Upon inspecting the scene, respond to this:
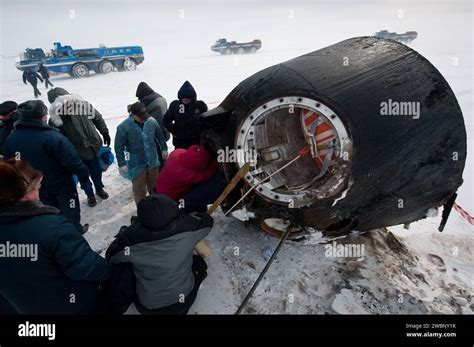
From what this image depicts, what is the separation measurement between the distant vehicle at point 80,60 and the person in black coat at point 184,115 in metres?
15.2

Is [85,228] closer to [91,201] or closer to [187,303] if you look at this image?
[91,201]

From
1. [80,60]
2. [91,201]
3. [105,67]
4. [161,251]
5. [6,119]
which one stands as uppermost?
[80,60]

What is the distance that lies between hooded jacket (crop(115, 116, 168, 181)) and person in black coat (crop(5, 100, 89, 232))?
0.65 meters

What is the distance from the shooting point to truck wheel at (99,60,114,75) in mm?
17484

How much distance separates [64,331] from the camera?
7.55 ft

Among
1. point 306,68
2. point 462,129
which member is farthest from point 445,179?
point 306,68

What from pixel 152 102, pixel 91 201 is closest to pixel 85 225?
pixel 91 201

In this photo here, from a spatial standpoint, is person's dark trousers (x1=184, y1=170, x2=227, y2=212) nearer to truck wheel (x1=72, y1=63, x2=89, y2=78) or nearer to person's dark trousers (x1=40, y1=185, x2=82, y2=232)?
person's dark trousers (x1=40, y1=185, x2=82, y2=232)

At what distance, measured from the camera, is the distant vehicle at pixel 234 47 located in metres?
24.5

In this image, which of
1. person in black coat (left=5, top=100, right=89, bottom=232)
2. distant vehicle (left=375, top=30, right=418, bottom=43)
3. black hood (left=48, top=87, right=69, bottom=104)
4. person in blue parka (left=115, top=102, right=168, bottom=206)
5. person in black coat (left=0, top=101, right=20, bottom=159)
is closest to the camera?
person in black coat (left=5, top=100, right=89, bottom=232)

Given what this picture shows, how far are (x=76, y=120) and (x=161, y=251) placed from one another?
287 centimetres

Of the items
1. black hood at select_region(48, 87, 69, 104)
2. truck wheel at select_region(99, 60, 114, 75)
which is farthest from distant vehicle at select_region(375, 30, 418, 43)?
black hood at select_region(48, 87, 69, 104)

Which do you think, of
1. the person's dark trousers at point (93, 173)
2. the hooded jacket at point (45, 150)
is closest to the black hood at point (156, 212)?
the hooded jacket at point (45, 150)

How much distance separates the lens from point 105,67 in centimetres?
1761
